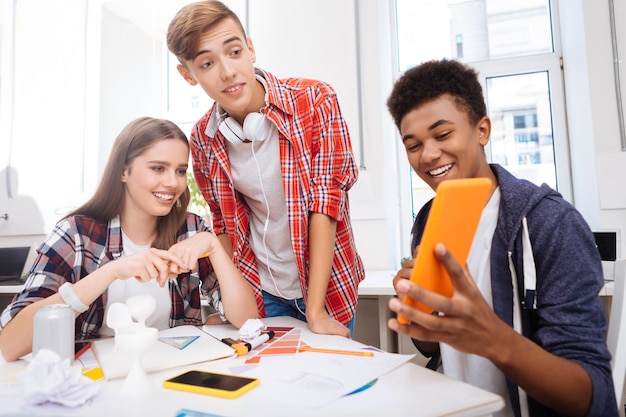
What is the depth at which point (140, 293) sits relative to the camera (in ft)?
3.93

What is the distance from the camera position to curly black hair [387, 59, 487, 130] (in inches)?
38.6

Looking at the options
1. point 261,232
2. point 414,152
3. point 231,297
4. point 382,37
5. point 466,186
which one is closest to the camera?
point 466,186

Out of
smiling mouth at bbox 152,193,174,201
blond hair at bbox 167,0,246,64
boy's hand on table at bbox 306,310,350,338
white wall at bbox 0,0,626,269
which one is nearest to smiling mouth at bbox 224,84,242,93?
blond hair at bbox 167,0,246,64

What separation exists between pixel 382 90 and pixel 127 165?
148 cm

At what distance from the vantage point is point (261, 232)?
4.43 ft

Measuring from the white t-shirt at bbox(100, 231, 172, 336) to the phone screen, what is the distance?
56 cm

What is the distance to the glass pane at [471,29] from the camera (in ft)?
8.04

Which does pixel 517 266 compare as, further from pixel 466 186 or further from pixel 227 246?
pixel 227 246

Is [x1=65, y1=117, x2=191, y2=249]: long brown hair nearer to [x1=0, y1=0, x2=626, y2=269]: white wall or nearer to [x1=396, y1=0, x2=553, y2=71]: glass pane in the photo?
[x1=0, y1=0, x2=626, y2=269]: white wall

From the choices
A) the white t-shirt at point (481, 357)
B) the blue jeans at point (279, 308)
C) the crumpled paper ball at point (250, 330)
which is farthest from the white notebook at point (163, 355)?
the white t-shirt at point (481, 357)

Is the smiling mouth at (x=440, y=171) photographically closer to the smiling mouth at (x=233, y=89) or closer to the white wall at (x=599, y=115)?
the smiling mouth at (x=233, y=89)

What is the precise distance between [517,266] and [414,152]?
1.13ft

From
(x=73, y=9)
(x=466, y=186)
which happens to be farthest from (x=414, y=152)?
(x=73, y=9)

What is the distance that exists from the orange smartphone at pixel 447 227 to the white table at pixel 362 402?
11 centimetres
